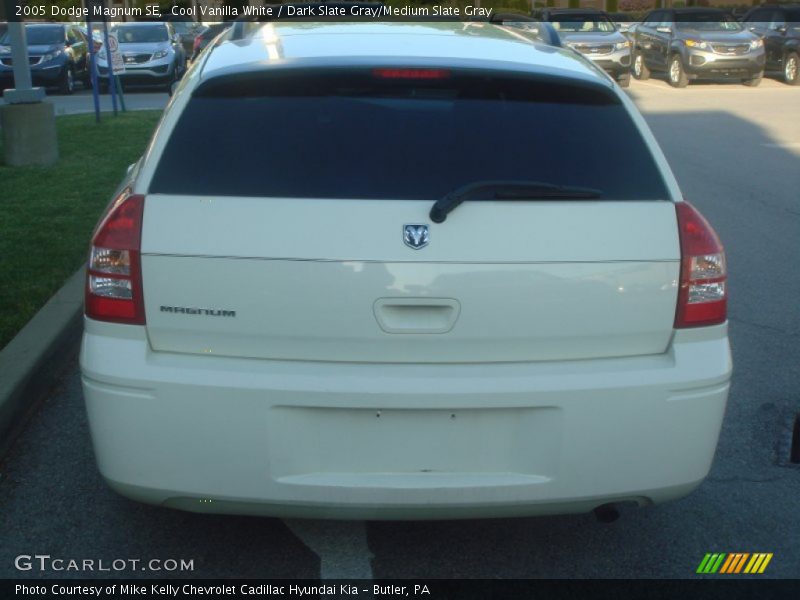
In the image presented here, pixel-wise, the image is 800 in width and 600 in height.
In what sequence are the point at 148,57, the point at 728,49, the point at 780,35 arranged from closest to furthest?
the point at 728,49, the point at 780,35, the point at 148,57

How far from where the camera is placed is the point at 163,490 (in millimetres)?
3551

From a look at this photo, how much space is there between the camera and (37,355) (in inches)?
223

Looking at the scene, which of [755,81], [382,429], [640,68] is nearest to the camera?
[382,429]

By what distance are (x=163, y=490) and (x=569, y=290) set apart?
4.66ft

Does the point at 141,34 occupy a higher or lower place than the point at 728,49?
lower

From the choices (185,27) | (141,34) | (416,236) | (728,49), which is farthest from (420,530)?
(185,27)

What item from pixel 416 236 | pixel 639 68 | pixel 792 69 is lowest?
pixel 639 68

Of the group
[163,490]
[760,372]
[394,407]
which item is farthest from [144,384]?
[760,372]

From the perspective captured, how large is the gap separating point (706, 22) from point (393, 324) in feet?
84.8

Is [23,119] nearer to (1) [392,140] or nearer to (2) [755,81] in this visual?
(1) [392,140]

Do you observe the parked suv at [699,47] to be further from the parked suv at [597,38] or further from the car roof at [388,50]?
the car roof at [388,50]

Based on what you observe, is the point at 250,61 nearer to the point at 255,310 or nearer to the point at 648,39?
the point at 255,310

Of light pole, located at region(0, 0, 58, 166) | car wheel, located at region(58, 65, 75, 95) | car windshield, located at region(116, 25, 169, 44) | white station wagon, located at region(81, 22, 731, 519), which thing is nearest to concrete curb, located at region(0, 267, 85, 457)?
white station wagon, located at region(81, 22, 731, 519)
